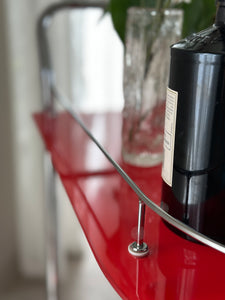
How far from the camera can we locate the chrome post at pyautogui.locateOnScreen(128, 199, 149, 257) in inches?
14.6

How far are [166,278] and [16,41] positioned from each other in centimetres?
84

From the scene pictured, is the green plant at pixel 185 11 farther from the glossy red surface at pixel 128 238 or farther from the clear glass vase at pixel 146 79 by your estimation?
the glossy red surface at pixel 128 238

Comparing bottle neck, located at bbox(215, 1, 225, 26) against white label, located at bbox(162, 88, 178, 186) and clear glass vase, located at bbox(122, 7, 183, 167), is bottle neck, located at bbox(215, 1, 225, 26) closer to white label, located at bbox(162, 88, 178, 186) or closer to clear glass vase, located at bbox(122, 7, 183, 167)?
white label, located at bbox(162, 88, 178, 186)

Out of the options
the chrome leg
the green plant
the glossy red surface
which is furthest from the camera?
the chrome leg

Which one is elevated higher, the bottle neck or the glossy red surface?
the bottle neck

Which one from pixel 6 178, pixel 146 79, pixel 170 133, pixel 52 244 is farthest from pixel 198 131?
pixel 6 178

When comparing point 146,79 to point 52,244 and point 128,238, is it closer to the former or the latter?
point 128,238

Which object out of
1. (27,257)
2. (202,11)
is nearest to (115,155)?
(202,11)

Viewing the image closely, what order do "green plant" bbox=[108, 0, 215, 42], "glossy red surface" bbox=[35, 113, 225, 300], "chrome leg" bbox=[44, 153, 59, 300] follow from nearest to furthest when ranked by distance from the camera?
1. "glossy red surface" bbox=[35, 113, 225, 300]
2. "green plant" bbox=[108, 0, 215, 42]
3. "chrome leg" bbox=[44, 153, 59, 300]

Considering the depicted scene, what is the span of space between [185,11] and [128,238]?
359 mm

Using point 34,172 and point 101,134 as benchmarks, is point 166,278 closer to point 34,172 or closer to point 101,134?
point 101,134

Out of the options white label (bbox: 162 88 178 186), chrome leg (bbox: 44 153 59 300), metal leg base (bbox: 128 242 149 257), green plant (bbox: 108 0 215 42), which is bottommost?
chrome leg (bbox: 44 153 59 300)

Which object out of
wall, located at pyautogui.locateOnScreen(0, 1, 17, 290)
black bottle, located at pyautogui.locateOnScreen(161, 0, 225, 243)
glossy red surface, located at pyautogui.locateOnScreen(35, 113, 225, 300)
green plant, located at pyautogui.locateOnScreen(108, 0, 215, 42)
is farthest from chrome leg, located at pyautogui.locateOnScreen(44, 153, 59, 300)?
black bottle, located at pyautogui.locateOnScreen(161, 0, 225, 243)

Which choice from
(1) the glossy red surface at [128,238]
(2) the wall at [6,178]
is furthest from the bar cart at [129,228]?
(2) the wall at [6,178]
